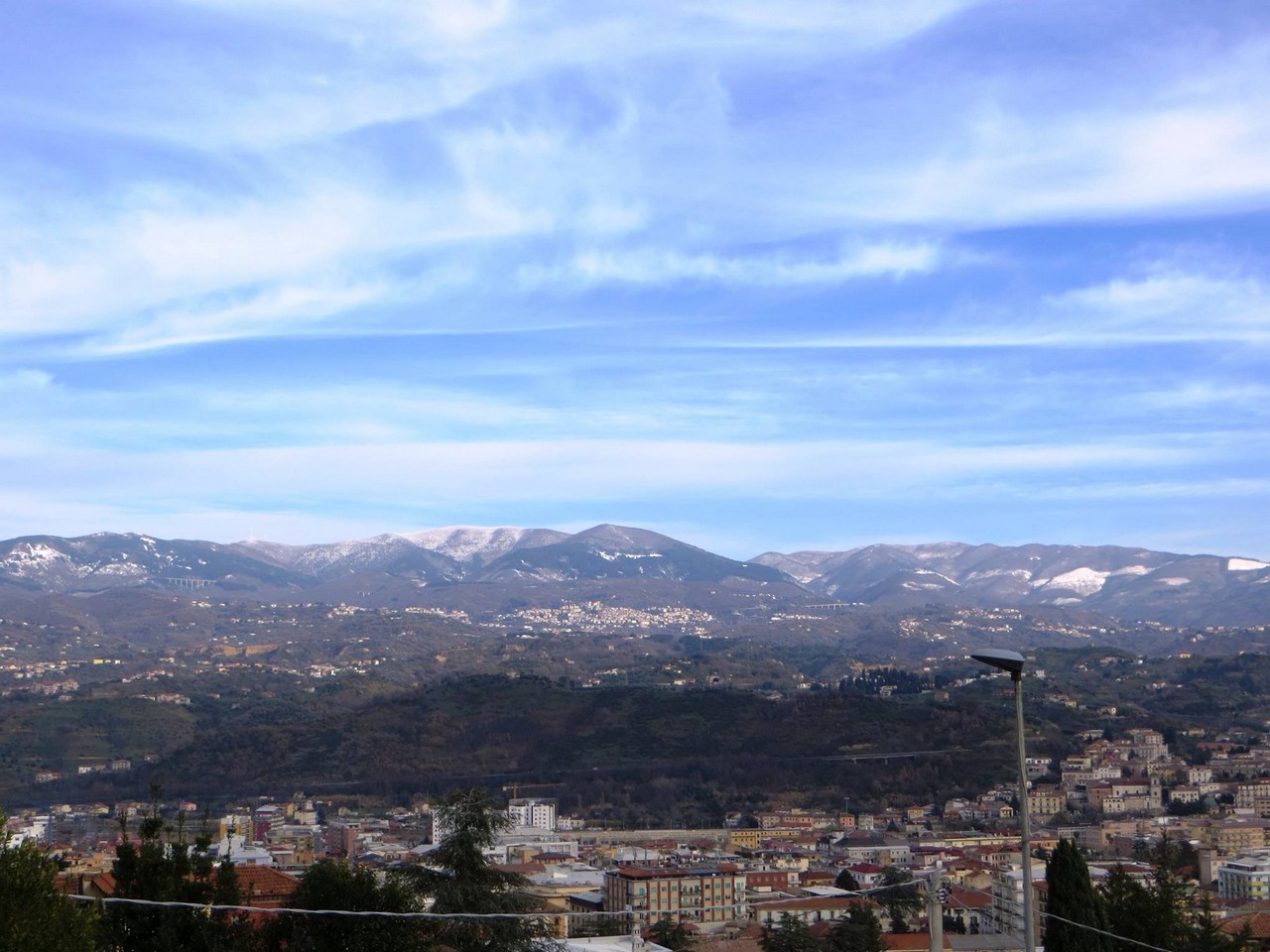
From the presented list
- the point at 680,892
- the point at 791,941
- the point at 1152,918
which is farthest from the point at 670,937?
the point at 680,892

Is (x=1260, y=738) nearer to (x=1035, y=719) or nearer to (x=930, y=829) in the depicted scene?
(x=1035, y=719)

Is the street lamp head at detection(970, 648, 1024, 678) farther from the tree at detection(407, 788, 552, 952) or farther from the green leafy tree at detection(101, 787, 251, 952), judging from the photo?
the green leafy tree at detection(101, 787, 251, 952)

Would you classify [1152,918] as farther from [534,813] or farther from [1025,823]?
[534,813]

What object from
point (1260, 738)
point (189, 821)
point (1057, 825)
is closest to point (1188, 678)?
point (1260, 738)

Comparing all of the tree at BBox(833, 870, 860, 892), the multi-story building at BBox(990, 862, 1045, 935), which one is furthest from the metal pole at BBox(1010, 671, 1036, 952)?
the tree at BBox(833, 870, 860, 892)

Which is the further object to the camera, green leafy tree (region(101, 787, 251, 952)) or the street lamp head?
green leafy tree (region(101, 787, 251, 952))
